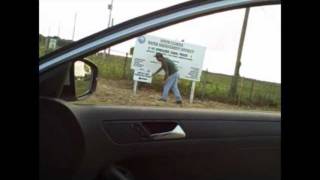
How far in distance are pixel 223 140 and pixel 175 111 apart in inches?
12.1

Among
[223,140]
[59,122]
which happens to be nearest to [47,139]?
[59,122]

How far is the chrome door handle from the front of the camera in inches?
128

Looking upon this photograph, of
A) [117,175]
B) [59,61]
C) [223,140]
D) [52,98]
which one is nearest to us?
[59,61]

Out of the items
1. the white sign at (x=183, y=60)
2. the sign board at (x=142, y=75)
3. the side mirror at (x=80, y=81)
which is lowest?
the side mirror at (x=80, y=81)

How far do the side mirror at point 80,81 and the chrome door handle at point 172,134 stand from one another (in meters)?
0.42

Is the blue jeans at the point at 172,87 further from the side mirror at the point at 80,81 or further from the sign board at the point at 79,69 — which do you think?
the sign board at the point at 79,69

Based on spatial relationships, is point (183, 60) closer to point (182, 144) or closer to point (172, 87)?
point (172, 87)

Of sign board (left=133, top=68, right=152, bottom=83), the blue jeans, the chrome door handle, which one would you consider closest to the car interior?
the chrome door handle

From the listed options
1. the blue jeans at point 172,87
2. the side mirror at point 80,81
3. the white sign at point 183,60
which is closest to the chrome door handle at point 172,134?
the side mirror at point 80,81

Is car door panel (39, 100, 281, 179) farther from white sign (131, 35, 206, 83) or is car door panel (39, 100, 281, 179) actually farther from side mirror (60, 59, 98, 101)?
white sign (131, 35, 206, 83)

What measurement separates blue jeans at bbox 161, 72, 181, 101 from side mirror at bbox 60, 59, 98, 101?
6.45 meters

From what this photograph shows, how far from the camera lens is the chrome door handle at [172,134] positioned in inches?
128
